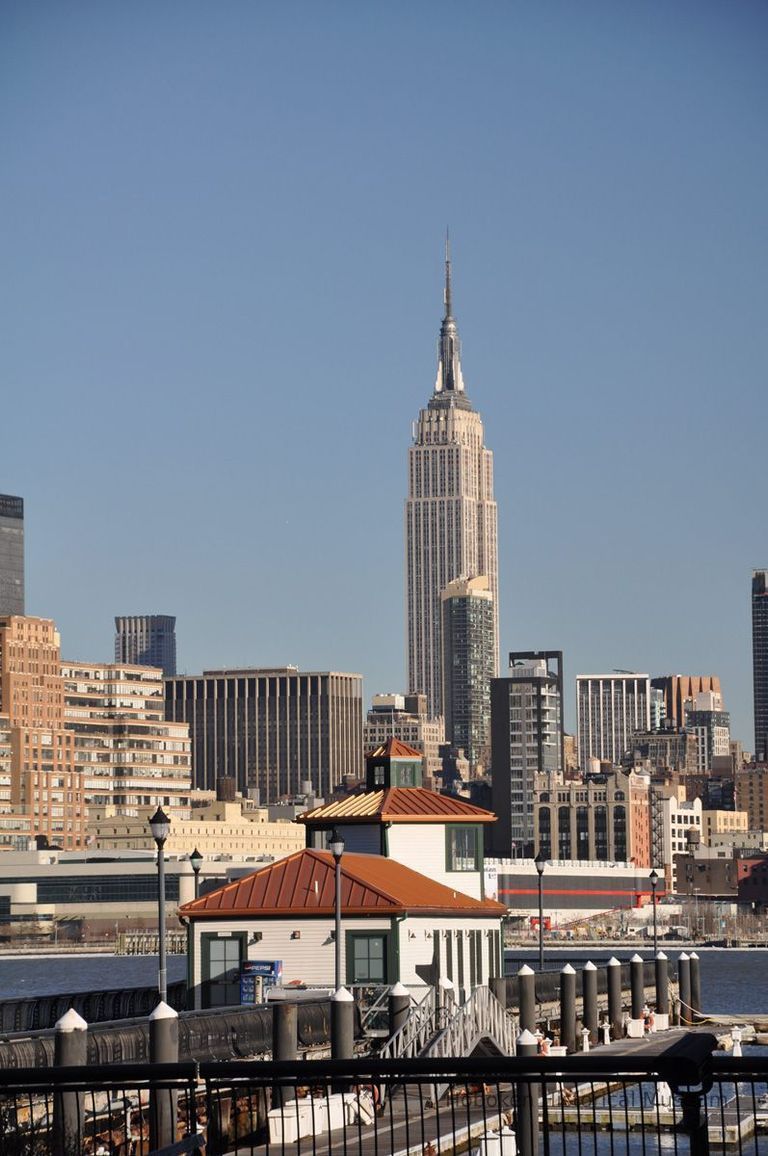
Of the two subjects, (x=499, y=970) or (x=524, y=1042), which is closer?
(x=524, y=1042)

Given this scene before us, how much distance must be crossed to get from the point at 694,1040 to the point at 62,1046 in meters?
17.3

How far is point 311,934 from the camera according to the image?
53.8 m

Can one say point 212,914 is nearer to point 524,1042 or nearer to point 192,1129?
point 524,1042

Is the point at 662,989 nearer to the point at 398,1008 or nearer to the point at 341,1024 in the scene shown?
the point at 398,1008

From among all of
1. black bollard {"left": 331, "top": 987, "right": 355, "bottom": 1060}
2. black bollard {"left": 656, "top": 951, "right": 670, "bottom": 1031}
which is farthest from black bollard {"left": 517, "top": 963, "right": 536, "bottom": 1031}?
black bollard {"left": 656, "top": 951, "right": 670, "bottom": 1031}

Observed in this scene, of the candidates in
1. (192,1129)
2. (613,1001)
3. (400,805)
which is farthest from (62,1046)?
(613,1001)

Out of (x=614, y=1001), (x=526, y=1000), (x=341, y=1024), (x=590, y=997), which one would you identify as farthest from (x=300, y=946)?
(x=614, y=1001)

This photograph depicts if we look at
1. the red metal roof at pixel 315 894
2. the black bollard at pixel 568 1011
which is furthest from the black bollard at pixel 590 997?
the red metal roof at pixel 315 894

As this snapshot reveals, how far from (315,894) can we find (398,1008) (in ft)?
30.1

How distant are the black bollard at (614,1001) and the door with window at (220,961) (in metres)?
15.0

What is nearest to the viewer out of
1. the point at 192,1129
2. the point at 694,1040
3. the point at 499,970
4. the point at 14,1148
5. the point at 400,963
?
the point at 694,1040

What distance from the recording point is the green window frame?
6203 cm

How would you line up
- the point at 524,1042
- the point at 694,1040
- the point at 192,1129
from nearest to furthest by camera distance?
the point at 694,1040
the point at 192,1129
the point at 524,1042

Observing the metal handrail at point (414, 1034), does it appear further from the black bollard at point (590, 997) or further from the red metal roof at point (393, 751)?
the red metal roof at point (393, 751)
